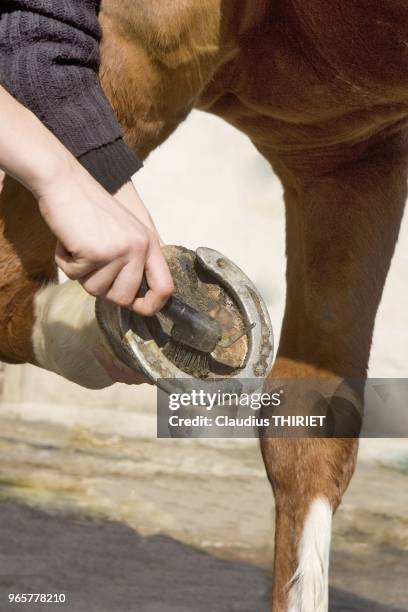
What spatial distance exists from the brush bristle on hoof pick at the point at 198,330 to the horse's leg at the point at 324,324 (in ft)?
1.40

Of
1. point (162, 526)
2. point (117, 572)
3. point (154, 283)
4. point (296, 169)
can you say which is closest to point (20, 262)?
point (154, 283)

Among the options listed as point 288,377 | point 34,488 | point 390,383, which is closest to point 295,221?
point 288,377

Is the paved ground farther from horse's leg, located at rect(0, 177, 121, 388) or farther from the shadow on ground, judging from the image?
horse's leg, located at rect(0, 177, 121, 388)

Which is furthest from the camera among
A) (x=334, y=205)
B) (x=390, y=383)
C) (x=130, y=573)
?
(x=390, y=383)

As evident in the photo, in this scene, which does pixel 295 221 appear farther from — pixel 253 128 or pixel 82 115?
pixel 82 115

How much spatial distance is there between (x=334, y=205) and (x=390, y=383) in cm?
142

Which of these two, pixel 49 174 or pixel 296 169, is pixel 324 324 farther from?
pixel 49 174

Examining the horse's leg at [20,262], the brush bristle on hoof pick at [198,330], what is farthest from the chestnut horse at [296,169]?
the brush bristle on hoof pick at [198,330]

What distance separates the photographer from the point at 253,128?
1.29m

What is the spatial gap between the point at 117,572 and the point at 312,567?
1.76 ft

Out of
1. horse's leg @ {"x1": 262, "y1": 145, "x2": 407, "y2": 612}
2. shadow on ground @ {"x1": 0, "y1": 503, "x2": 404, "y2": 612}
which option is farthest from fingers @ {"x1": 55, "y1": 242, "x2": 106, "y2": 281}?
shadow on ground @ {"x1": 0, "y1": 503, "x2": 404, "y2": 612}

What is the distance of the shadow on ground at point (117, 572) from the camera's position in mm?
1695

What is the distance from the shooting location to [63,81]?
95 centimetres

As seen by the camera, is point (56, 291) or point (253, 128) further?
point (253, 128)
